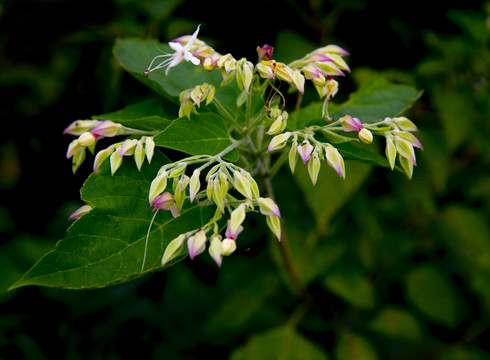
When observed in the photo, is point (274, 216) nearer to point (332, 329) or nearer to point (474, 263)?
point (332, 329)

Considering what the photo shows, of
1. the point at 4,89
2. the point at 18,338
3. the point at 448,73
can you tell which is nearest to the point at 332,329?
the point at 448,73

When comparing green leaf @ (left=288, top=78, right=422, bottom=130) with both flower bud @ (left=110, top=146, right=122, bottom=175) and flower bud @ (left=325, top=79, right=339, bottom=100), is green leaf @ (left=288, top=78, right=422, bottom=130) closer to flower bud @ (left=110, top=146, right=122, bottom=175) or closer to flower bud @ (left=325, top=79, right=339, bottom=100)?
flower bud @ (left=325, top=79, right=339, bottom=100)

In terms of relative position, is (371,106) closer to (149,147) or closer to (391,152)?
(391,152)

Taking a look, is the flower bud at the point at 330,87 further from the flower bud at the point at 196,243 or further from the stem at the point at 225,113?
the flower bud at the point at 196,243

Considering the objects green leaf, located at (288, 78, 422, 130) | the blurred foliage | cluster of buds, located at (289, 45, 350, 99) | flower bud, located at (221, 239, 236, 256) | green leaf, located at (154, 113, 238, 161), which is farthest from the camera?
the blurred foliage

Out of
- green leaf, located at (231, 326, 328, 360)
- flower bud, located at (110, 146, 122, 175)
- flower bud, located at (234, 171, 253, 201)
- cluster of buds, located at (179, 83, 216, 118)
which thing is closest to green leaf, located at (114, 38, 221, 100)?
cluster of buds, located at (179, 83, 216, 118)

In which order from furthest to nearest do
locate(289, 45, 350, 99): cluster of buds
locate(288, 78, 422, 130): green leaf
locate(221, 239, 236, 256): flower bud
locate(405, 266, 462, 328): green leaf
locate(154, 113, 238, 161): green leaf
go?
locate(405, 266, 462, 328): green leaf → locate(288, 78, 422, 130): green leaf → locate(289, 45, 350, 99): cluster of buds → locate(154, 113, 238, 161): green leaf → locate(221, 239, 236, 256): flower bud

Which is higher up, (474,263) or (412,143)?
(412,143)
